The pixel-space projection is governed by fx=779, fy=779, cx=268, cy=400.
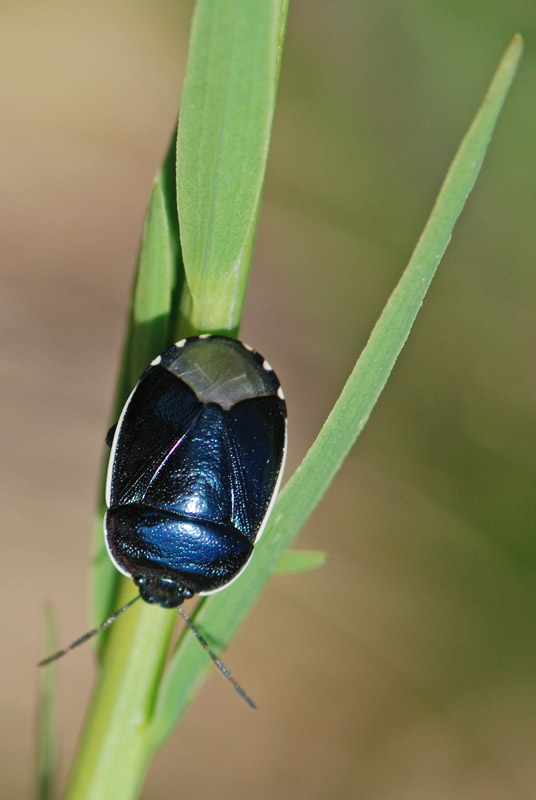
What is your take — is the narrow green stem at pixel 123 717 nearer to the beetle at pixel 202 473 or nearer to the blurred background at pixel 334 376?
the beetle at pixel 202 473

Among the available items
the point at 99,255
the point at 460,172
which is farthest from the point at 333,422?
the point at 99,255

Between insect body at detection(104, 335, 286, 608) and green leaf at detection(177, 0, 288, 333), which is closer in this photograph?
green leaf at detection(177, 0, 288, 333)

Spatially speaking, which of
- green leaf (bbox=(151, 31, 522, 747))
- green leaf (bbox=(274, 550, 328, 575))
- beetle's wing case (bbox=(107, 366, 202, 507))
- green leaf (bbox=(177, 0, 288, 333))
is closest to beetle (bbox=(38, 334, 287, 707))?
beetle's wing case (bbox=(107, 366, 202, 507))

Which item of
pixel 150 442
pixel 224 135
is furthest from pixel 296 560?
pixel 224 135

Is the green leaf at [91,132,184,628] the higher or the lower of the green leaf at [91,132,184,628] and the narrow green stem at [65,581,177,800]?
the higher

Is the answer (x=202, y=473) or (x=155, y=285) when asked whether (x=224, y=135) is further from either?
(x=202, y=473)

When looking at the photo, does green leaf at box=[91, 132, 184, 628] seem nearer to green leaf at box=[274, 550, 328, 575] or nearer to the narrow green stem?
the narrow green stem

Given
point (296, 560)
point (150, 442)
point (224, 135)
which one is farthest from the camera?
point (150, 442)

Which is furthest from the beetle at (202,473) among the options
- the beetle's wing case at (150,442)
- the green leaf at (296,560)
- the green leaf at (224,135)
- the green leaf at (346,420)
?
the green leaf at (224,135)

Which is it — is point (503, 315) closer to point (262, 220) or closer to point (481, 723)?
point (262, 220)
